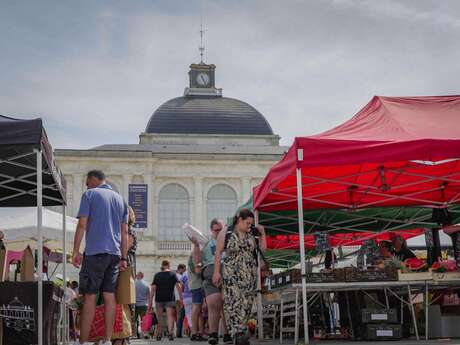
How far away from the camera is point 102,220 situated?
7.55m

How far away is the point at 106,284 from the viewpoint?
7.53m

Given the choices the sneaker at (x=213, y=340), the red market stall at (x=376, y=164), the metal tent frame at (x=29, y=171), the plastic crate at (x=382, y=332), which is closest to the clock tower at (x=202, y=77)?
the red market stall at (x=376, y=164)

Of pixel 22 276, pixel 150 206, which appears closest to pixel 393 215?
pixel 22 276

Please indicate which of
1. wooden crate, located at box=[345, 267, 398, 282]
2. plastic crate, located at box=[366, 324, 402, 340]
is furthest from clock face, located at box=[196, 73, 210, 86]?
wooden crate, located at box=[345, 267, 398, 282]

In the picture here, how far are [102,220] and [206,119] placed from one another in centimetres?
5606

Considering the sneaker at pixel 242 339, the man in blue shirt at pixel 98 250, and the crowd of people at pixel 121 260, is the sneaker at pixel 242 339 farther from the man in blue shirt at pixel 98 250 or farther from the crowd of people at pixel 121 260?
the man in blue shirt at pixel 98 250

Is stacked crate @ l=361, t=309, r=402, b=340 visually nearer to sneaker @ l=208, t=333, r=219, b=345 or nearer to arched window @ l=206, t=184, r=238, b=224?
sneaker @ l=208, t=333, r=219, b=345

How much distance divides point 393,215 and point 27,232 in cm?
627

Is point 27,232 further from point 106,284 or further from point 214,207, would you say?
point 214,207

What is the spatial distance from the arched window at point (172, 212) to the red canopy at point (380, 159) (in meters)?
39.2

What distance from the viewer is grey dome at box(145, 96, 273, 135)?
62.7m

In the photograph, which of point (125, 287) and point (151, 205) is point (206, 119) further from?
point (125, 287)

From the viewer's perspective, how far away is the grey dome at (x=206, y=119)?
6266cm

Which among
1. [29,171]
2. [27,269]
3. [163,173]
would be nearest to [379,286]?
[27,269]
